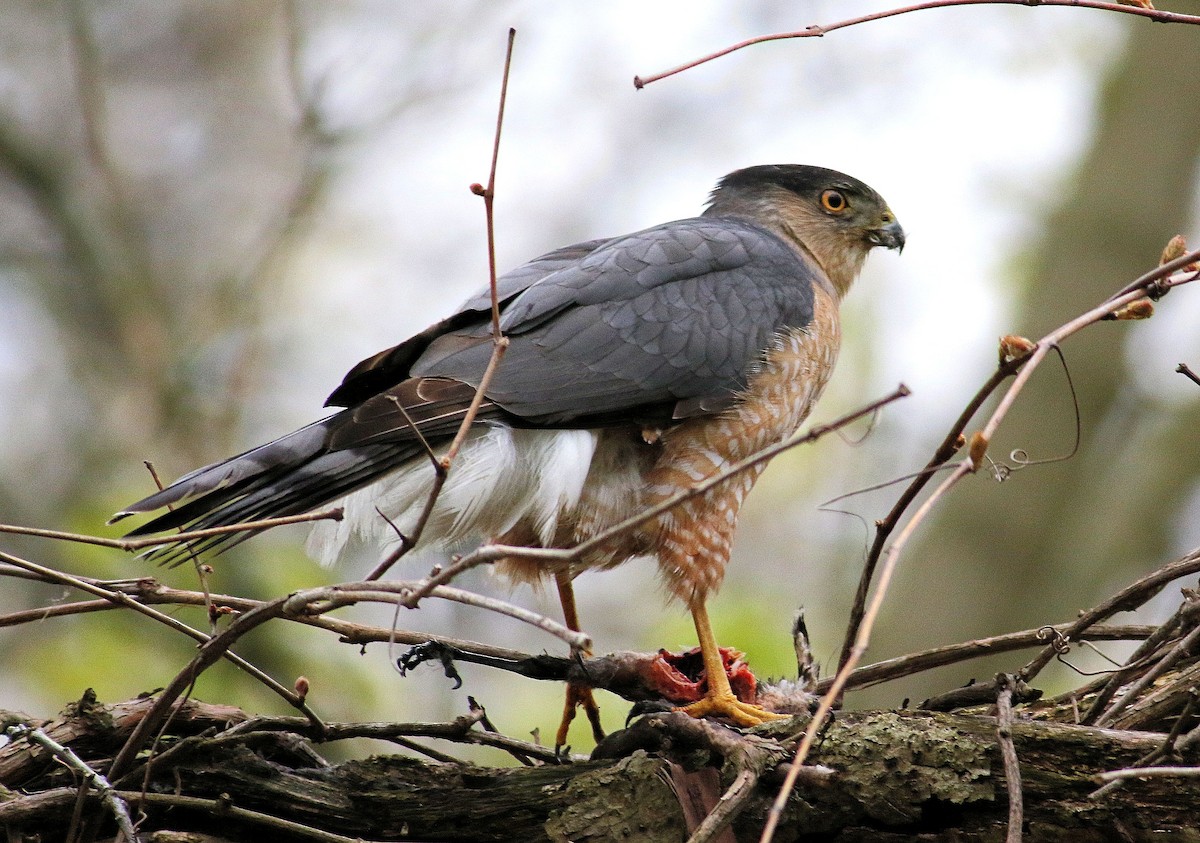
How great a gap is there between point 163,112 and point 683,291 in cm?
745

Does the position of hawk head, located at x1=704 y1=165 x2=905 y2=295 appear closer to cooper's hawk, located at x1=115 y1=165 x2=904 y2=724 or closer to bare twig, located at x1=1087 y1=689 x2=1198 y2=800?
cooper's hawk, located at x1=115 y1=165 x2=904 y2=724

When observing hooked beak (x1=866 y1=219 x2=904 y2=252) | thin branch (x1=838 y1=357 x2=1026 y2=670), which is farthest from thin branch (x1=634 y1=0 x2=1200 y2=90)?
hooked beak (x1=866 y1=219 x2=904 y2=252)

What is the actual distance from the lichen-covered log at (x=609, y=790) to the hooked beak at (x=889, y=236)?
2952mm

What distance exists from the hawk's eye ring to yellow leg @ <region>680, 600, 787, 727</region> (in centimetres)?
225

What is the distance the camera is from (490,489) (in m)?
3.88

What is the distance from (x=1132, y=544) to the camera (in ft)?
26.5

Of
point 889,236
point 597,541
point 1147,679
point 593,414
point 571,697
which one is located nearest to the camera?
point 597,541

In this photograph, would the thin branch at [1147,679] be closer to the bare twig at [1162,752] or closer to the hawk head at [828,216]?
the bare twig at [1162,752]

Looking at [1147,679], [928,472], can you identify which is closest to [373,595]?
[928,472]

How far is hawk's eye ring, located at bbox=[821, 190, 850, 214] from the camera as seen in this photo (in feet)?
17.9

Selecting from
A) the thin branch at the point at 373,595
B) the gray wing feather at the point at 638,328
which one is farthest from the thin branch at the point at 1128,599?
the thin branch at the point at 373,595

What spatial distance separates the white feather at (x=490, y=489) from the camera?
3.87m

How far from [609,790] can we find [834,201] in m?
3.27

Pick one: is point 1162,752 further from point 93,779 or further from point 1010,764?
point 93,779
